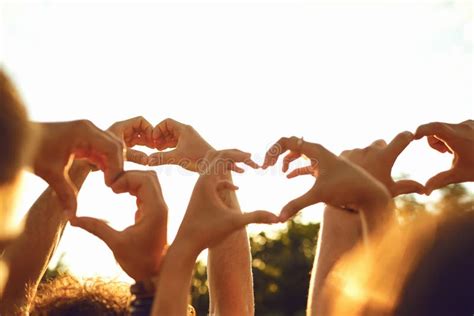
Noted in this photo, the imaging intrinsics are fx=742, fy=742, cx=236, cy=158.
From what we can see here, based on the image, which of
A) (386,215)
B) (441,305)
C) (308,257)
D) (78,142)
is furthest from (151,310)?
(308,257)

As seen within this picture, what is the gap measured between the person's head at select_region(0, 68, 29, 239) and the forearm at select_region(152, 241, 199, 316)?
0.64 meters

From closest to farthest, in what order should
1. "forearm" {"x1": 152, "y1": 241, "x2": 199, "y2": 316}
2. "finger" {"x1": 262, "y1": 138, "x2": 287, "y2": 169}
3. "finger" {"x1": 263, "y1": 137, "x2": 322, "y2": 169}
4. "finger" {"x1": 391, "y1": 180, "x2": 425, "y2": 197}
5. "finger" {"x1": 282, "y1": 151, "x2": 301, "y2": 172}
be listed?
"forearm" {"x1": 152, "y1": 241, "x2": 199, "y2": 316} < "finger" {"x1": 263, "y1": 137, "x2": 322, "y2": 169} < "finger" {"x1": 262, "y1": 138, "x2": 287, "y2": 169} < "finger" {"x1": 282, "y1": 151, "x2": 301, "y2": 172} < "finger" {"x1": 391, "y1": 180, "x2": 425, "y2": 197}

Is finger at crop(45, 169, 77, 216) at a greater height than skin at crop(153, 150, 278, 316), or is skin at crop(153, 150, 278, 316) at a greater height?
finger at crop(45, 169, 77, 216)

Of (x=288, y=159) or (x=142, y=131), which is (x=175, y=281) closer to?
(x=288, y=159)

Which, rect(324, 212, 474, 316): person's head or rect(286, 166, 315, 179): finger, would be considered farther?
rect(286, 166, 315, 179): finger

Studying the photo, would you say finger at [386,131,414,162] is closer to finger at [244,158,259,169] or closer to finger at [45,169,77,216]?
finger at [244,158,259,169]

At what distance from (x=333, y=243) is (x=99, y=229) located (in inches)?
34.4

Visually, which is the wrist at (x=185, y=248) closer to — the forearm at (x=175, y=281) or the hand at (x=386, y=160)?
the forearm at (x=175, y=281)

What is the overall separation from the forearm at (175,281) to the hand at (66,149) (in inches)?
13.0

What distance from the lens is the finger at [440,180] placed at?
295 cm

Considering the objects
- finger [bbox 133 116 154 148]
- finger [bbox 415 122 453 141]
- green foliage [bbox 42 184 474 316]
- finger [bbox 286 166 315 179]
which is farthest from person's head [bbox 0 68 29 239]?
green foliage [bbox 42 184 474 316]

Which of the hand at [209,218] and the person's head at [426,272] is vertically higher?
the hand at [209,218]

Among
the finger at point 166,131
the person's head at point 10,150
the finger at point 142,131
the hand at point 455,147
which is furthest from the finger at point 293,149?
the person's head at point 10,150

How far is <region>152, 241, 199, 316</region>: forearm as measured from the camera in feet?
7.07
